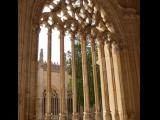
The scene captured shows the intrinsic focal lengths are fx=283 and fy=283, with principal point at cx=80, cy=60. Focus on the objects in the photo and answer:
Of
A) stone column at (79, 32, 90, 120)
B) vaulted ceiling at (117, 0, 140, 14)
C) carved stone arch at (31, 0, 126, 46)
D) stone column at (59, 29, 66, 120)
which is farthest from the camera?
vaulted ceiling at (117, 0, 140, 14)

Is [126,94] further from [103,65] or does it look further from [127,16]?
[127,16]

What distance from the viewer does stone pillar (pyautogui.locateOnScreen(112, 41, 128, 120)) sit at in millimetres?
5281

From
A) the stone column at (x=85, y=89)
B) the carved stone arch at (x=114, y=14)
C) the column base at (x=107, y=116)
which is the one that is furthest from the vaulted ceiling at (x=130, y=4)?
the column base at (x=107, y=116)

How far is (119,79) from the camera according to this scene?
Answer: 5453 millimetres

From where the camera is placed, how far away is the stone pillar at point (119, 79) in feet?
17.3

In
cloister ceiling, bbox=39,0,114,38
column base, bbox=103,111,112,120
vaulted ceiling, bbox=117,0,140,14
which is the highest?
vaulted ceiling, bbox=117,0,140,14

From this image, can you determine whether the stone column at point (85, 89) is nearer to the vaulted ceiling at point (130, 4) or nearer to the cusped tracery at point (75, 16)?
the cusped tracery at point (75, 16)

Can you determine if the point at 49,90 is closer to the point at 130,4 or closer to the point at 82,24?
the point at 82,24

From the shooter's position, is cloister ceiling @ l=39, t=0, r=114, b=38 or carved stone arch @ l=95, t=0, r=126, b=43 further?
carved stone arch @ l=95, t=0, r=126, b=43

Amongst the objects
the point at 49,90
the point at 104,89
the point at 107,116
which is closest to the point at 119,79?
the point at 104,89

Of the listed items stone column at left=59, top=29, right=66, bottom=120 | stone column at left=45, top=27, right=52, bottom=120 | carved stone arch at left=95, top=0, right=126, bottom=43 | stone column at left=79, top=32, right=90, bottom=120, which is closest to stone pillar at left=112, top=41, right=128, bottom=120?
carved stone arch at left=95, top=0, right=126, bottom=43

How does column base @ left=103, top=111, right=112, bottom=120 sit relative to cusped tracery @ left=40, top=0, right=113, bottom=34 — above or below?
below

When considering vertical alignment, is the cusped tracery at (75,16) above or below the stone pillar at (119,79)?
above

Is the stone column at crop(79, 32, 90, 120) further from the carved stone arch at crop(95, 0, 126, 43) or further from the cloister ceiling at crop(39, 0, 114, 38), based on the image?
the carved stone arch at crop(95, 0, 126, 43)
